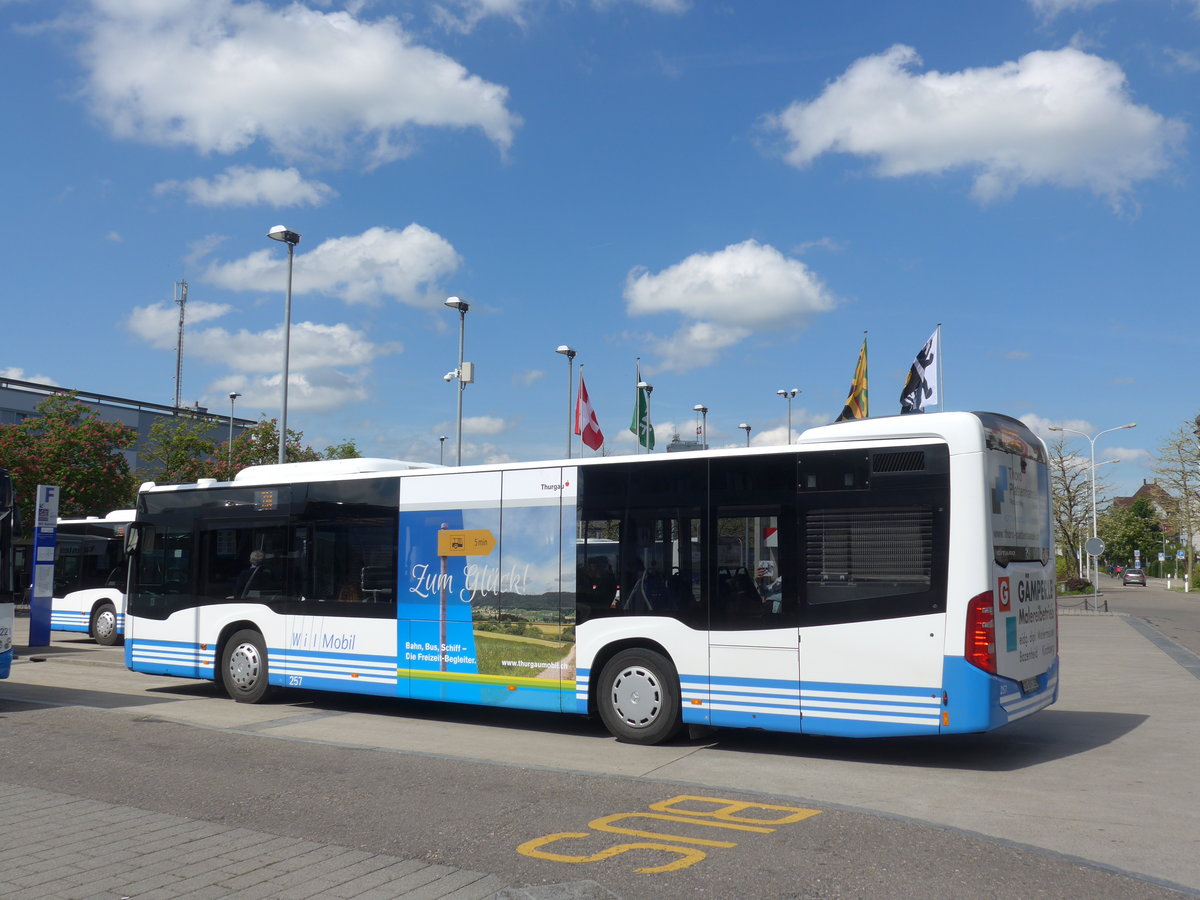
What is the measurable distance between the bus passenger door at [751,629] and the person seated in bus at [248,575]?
252 inches

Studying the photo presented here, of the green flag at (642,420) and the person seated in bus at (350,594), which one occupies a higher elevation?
the green flag at (642,420)

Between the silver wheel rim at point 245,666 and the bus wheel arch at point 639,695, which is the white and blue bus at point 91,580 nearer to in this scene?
the silver wheel rim at point 245,666

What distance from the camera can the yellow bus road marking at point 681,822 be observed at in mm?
6035

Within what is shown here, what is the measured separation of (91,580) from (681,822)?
21430mm

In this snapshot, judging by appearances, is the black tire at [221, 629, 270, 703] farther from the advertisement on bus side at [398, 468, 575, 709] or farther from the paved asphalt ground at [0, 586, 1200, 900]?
the advertisement on bus side at [398, 468, 575, 709]

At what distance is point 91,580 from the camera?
958 inches

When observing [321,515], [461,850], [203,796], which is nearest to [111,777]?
[203,796]

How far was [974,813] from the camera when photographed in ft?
24.0

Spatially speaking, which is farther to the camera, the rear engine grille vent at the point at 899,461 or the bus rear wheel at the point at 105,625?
the bus rear wheel at the point at 105,625

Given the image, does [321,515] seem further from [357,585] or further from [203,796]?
[203,796]

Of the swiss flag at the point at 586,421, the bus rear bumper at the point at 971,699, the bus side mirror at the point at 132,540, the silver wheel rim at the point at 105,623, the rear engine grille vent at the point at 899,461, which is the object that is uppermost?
the swiss flag at the point at 586,421

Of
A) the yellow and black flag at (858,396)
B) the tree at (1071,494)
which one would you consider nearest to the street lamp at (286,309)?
the yellow and black flag at (858,396)

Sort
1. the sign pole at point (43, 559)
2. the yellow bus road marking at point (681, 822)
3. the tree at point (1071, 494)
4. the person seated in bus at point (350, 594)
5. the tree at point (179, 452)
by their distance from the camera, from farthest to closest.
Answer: the tree at point (1071, 494)
the tree at point (179, 452)
the sign pole at point (43, 559)
the person seated in bus at point (350, 594)
the yellow bus road marking at point (681, 822)

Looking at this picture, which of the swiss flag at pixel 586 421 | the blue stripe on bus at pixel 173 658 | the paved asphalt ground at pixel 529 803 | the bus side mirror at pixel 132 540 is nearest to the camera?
the paved asphalt ground at pixel 529 803
